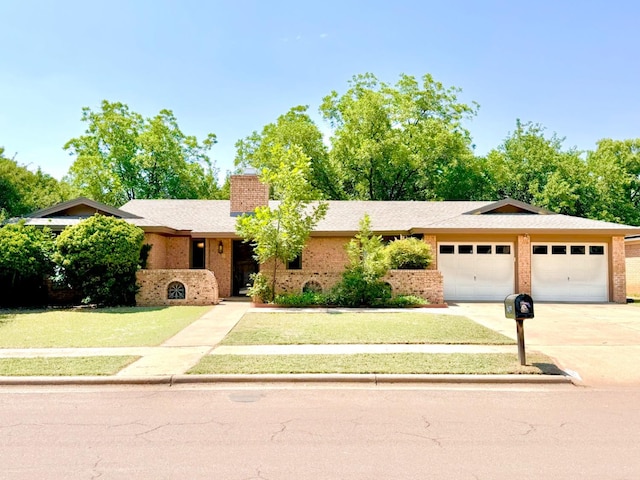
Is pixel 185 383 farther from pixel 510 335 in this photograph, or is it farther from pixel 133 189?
pixel 133 189

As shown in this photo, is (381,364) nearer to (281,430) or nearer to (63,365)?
(281,430)

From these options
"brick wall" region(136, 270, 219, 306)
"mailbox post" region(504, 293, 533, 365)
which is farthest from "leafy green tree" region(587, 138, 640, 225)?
"mailbox post" region(504, 293, 533, 365)

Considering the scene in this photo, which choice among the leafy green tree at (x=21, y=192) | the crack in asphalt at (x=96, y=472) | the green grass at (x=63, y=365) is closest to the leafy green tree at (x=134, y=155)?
the leafy green tree at (x=21, y=192)

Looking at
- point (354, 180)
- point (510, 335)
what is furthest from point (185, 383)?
point (354, 180)

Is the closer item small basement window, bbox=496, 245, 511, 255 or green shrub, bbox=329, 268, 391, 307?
green shrub, bbox=329, 268, 391, 307

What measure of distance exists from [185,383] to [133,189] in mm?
39076

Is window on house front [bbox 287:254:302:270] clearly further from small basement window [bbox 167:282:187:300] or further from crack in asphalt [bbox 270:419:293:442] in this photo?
crack in asphalt [bbox 270:419:293:442]

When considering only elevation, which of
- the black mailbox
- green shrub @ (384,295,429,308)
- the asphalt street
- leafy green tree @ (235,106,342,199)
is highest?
leafy green tree @ (235,106,342,199)

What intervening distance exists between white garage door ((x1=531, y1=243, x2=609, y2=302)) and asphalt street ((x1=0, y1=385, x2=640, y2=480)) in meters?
13.7

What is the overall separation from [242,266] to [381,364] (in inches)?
622

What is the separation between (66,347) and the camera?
9602mm

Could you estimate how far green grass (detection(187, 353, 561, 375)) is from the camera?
757cm

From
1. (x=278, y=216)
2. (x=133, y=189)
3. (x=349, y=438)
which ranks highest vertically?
(x=133, y=189)

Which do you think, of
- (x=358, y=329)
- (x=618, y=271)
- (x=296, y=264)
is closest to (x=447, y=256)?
(x=296, y=264)
